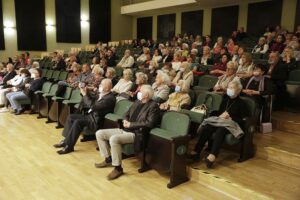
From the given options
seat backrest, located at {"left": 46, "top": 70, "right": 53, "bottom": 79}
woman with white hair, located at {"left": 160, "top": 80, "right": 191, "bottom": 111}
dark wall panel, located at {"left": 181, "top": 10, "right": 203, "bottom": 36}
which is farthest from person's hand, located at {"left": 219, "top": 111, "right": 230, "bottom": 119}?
dark wall panel, located at {"left": 181, "top": 10, "right": 203, "bottom": 36}

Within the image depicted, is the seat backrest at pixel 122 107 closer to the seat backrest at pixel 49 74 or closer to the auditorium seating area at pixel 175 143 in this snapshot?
the auditorium seating area at pixel 175 143

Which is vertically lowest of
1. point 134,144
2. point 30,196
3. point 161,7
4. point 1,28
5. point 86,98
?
point 30,196

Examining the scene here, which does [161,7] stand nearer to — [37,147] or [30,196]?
[37,147]

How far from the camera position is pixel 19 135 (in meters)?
4.27

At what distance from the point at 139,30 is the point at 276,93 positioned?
416 inches

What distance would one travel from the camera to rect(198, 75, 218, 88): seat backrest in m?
4.52

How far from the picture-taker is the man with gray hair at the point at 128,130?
290 cm

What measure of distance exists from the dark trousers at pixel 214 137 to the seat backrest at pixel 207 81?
1586 millimetres

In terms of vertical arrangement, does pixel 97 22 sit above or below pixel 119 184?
above

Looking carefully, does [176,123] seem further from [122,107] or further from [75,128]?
[75,128]

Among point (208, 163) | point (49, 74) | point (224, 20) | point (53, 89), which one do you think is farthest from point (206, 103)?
point (224, 20)

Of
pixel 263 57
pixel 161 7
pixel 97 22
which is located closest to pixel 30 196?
pixel 263 57

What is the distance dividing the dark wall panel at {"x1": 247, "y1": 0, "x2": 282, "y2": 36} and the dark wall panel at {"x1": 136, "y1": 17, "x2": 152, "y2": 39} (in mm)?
5092

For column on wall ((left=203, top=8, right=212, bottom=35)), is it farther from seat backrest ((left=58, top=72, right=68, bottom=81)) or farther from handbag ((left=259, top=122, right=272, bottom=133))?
handbag ((left=259, top=122, right=272, bottom=133))
